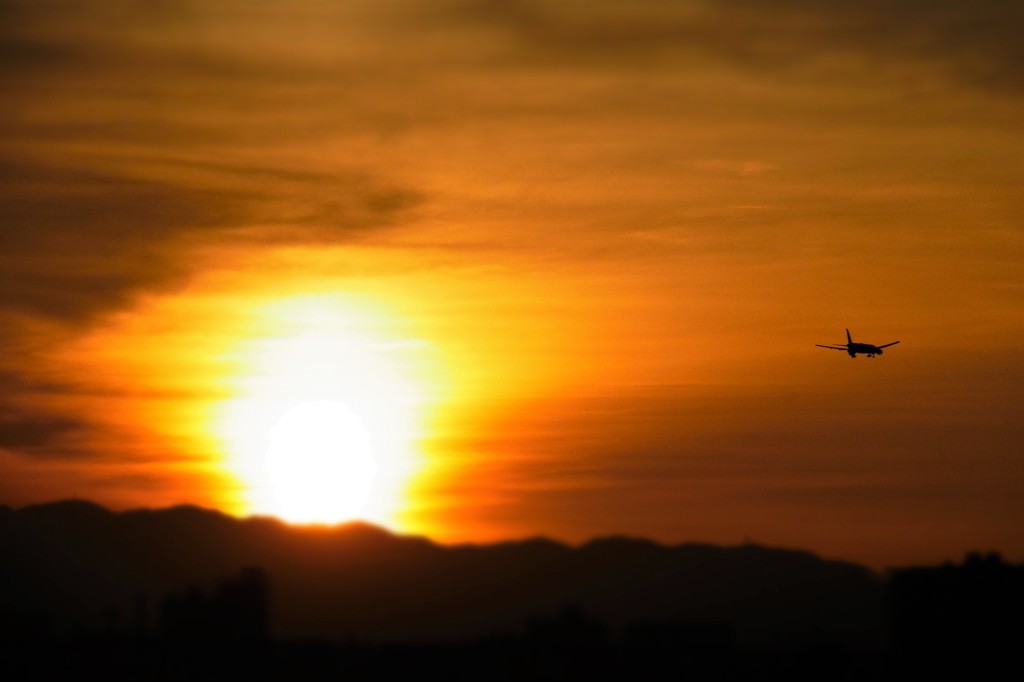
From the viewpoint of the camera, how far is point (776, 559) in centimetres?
16200

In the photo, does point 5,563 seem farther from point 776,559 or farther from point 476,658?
point 776,559

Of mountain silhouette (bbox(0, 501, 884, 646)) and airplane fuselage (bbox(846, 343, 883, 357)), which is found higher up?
airplane fuselage (bbox(846, 343, 883, 357))

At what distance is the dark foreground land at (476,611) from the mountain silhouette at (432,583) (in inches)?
11.1

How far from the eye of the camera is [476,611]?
159625 mm

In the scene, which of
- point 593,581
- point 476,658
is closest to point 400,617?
point 476,658

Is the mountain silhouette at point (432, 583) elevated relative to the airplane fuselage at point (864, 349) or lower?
lower

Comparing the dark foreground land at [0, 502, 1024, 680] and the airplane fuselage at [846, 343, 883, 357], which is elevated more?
the airplane fuselage at [846, 343, 883, 357]

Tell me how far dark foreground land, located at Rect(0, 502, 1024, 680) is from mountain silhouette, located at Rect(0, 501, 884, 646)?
0.28 meters

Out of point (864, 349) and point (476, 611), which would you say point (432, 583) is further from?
point (864, 349)

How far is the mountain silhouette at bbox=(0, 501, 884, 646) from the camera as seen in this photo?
155750 mm

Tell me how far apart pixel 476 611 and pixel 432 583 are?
20.1ft

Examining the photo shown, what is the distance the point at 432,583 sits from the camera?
162 metres

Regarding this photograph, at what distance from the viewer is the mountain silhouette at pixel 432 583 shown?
155750mm

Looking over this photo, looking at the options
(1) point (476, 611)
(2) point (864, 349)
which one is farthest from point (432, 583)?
(2) point (864, 349)
